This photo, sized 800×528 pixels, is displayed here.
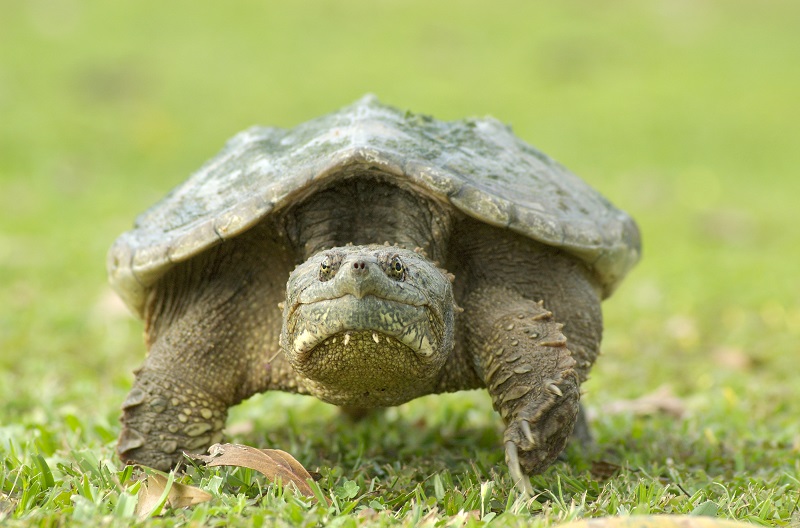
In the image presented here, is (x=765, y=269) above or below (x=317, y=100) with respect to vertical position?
below

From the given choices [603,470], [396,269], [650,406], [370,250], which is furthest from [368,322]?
[650,406]

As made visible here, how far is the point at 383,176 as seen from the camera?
10.5ft

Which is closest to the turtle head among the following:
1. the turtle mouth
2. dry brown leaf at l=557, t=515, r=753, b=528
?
the turtle mouth

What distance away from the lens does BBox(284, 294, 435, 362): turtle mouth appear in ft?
8.37

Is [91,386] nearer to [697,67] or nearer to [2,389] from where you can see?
[2,389]

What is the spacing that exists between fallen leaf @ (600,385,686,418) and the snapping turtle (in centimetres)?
113

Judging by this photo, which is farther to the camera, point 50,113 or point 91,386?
point 50,113

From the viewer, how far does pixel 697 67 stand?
17703 millimetres

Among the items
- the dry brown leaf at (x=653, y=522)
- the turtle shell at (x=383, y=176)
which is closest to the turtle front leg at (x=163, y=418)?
Result: the turtle shell at (x=383, y=176)

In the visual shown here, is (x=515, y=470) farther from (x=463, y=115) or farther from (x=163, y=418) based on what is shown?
(x=463, y=115)

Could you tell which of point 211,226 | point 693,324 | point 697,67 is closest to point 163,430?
point 211,226

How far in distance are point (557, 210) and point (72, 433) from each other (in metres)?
2.11

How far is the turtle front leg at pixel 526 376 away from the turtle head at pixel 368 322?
201 millimetres

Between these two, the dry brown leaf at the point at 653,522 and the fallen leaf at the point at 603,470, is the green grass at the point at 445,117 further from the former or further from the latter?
the dry brown leaf at the point at 653,522
